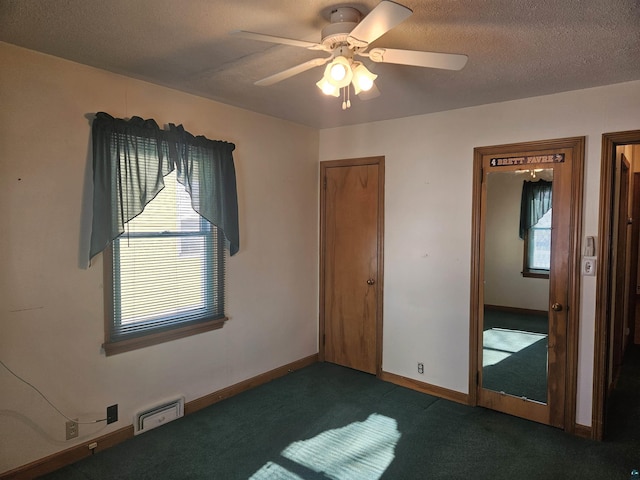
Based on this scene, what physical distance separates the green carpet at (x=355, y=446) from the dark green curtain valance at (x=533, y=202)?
155cm

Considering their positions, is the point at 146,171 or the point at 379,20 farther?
the point at 146,171

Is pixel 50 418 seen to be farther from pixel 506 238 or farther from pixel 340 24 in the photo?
pixel 506 238

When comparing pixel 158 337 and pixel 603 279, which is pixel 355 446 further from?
pixel 603 279

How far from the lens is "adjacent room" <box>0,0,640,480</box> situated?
214 cm

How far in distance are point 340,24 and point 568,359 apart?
2823mm

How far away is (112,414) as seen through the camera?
276 centimetres

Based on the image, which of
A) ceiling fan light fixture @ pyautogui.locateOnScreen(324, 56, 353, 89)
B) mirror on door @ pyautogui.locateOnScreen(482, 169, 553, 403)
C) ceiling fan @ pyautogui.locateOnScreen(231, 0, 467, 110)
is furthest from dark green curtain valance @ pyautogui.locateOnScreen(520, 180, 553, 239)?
ceiling fan light fixture @ pyautogui.locateOnScreen(324, 56, 353, 89)

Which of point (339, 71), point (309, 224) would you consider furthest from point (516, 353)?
point (339, 71)

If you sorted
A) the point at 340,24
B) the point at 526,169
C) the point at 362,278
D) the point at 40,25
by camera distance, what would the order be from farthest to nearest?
the point at 362,278, the point at 526,169, the point at 40,25, the point at 340,24

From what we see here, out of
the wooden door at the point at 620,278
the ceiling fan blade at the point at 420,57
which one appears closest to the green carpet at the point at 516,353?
the wooden door at the point at 620,278

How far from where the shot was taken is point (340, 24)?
5.91 feet

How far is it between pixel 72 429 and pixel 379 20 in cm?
293

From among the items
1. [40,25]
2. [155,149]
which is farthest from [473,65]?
[40,25]

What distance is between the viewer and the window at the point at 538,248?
310 cm
